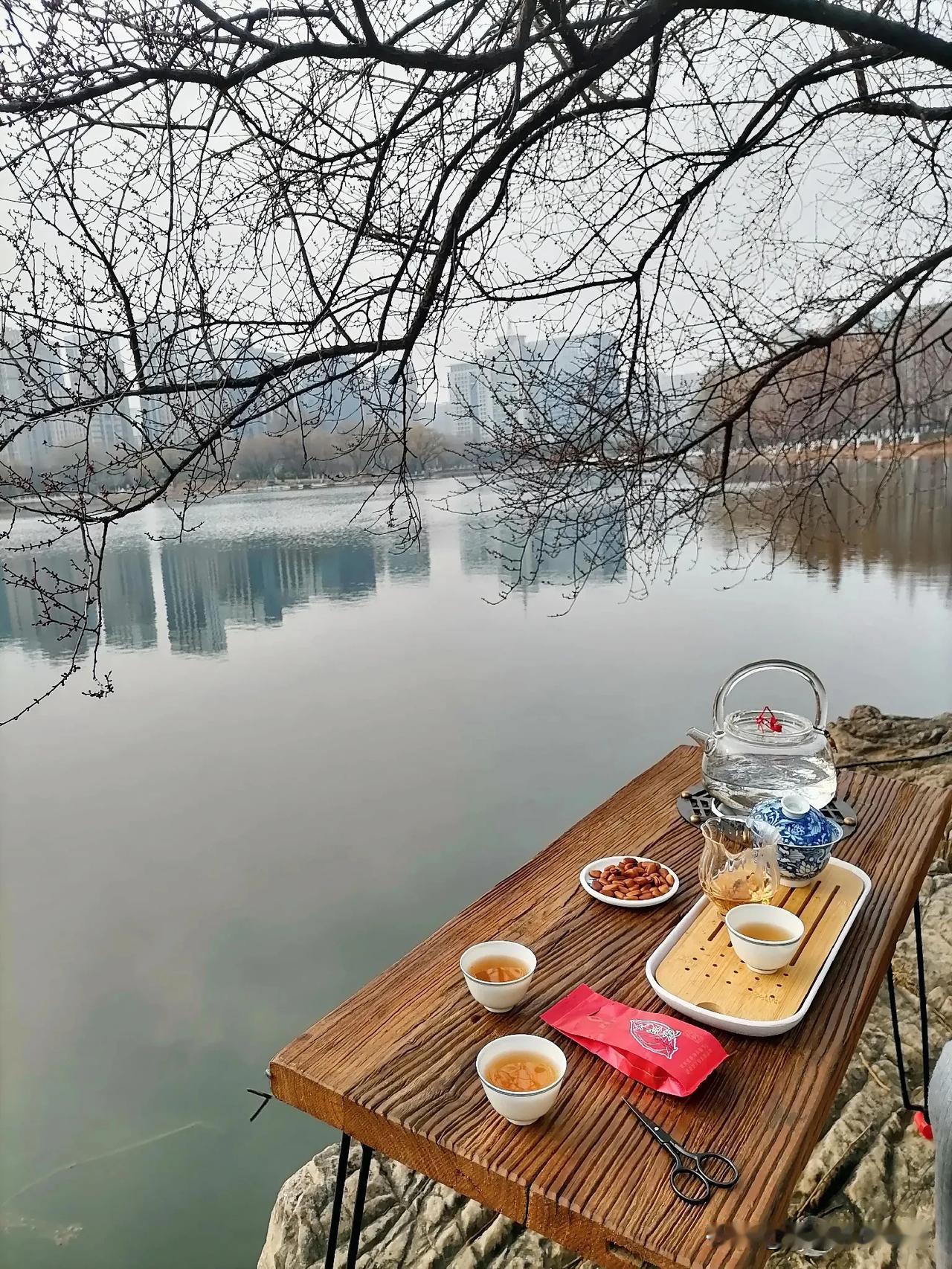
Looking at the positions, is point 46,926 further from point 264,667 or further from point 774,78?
point 774,78

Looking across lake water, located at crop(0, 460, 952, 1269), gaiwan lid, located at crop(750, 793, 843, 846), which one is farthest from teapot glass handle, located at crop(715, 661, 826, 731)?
lake water, located at crop(0, 460, 952, 1269)

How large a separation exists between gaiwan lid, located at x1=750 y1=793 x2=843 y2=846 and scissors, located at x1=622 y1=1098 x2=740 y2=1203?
0.53 m

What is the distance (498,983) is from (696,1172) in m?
0.29

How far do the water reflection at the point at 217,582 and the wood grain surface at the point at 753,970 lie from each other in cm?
260

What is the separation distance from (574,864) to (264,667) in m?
4.76

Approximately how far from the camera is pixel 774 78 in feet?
8.62

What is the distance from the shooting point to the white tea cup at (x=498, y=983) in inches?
38.8

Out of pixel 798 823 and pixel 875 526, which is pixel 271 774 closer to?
pixel 875 526

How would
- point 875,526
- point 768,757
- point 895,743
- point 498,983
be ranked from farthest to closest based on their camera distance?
1. point 875,526
2. point 895,743
3. point 768,757
4. point 498,983

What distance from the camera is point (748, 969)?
1058mm

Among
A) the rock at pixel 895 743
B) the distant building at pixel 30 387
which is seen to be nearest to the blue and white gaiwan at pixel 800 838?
the distant building at pixel 30 387

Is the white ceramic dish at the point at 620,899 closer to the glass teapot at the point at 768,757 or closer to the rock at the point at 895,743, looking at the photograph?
the glass teapot at the point at 768,757

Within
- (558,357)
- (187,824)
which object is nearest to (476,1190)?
(558,357)

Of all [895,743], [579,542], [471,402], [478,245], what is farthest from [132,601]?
[895,743]
